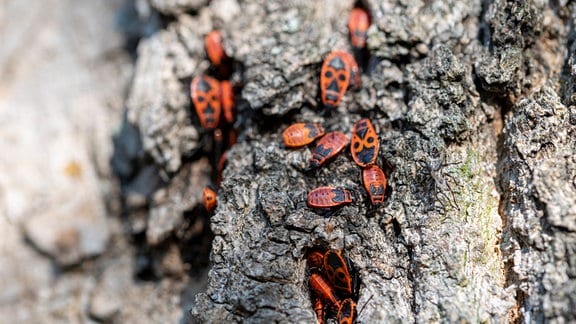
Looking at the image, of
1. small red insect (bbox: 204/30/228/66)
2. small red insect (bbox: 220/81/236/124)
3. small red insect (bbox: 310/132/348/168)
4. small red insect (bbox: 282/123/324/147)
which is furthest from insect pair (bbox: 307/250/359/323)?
small red insect (bbox: 204/30/228/66)

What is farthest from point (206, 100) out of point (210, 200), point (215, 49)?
point (210, 200)

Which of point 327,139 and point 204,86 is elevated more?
Result: point 204,86

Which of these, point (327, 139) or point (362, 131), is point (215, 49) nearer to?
point (327, 139)

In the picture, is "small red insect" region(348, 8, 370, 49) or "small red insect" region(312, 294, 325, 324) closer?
"small red insect" region(312, 294, 325, 324)

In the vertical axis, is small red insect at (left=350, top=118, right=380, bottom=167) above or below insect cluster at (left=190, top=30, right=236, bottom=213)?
below

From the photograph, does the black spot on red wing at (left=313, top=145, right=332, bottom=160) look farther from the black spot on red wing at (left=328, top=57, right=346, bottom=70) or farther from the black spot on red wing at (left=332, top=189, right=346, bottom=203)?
the black spot on red wing at (left=328, top=57, right=346, bottom=70)

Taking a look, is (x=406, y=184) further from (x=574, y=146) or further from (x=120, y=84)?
(x=120, y=84)
